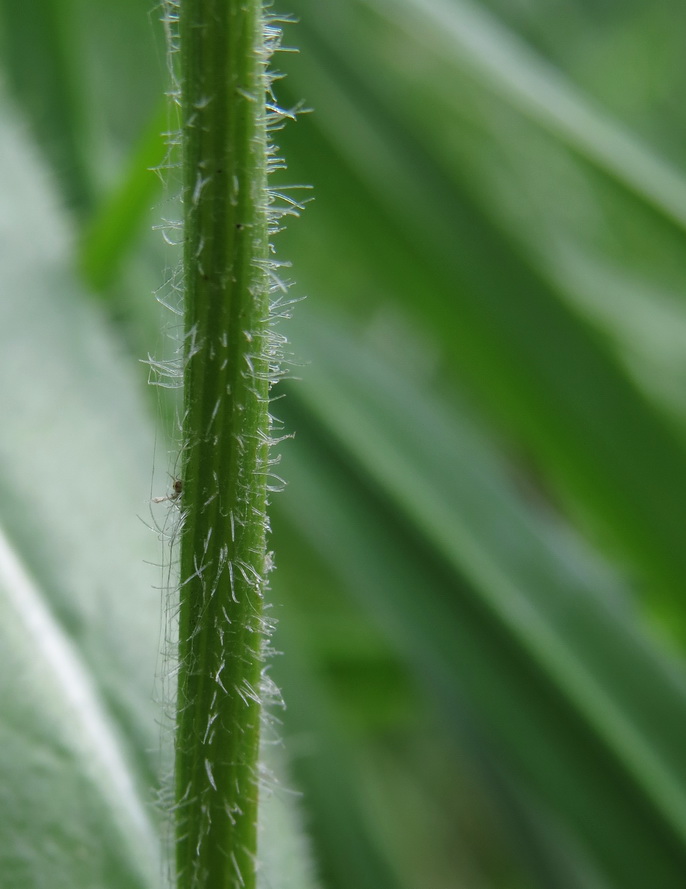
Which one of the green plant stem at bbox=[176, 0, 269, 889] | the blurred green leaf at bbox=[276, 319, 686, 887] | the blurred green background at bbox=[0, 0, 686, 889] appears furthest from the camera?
the blurred green leaf at bbox=[276, 319, 686, 887]

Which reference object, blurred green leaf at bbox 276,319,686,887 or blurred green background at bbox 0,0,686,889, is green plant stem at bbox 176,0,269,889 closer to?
blurred green background at bbox 0,0,686,889

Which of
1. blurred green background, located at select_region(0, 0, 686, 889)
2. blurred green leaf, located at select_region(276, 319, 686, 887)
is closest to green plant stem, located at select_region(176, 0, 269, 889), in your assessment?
blurred green background, located at select_region(0, 0, 686, 889)

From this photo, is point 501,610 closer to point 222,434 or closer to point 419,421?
point 419,421

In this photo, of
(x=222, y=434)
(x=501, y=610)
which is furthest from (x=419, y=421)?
(x=222, y=434)

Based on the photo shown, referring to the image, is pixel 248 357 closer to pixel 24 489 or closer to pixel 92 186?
pixel 24 489

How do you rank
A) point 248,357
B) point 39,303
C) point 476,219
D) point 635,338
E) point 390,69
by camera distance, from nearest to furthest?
1. point 248,357
2. point 39,303
3. point 476,219
4. point 635,338
5. point 390,69

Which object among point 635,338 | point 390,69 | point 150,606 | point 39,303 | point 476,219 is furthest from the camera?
point 390,69

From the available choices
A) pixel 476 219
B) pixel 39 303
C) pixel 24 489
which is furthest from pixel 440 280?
pixel 24 489
